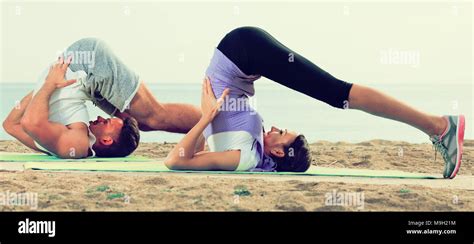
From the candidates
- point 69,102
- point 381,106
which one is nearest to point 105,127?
point 69,102

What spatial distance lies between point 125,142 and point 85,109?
47 cm

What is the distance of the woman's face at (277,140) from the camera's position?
20.6ft

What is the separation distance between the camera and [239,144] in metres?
6.24

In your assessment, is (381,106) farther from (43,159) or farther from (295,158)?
(43,159)

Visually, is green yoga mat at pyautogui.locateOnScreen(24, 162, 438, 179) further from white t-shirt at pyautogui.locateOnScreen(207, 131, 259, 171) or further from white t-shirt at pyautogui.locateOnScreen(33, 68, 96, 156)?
white t-shirt at pyautogui.locateOnScreen(33, 68, 96, 156)

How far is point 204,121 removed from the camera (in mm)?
6121

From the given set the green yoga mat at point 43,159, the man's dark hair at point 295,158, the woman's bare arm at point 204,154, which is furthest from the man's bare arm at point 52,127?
the man's dark hair at point 295,158

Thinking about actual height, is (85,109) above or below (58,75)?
below

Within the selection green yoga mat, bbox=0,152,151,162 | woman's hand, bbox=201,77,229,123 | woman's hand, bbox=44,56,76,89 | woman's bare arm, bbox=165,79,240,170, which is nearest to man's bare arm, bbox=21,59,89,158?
woman's hand, bbox=44,56,76,89

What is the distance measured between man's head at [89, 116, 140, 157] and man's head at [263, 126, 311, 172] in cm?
129

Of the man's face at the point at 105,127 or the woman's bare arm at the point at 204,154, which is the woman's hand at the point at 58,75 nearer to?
the man's face at the point at 105,127

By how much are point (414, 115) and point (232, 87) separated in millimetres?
1401

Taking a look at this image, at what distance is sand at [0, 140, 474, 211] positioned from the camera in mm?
5293
